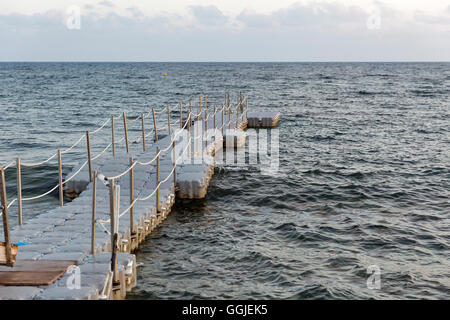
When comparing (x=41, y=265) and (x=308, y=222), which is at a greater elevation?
(x=41, y=265)

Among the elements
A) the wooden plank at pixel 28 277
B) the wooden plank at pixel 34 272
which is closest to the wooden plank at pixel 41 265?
the wooden plank at pixel 34 272

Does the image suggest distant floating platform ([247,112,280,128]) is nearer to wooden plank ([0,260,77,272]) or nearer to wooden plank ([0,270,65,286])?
wooden plank ([0,260,77,272])

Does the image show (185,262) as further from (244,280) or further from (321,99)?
(321,99)

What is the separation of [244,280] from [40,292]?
13.6ft

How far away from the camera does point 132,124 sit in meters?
33.2

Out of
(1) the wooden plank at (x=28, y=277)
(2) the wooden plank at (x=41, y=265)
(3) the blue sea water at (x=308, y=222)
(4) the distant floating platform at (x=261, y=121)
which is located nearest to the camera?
(1) the wooden plank at (x=28, y=277)

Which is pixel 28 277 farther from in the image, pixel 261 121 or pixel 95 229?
pixel 261 121

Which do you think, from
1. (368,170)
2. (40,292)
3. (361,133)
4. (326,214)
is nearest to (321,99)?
(361,133)

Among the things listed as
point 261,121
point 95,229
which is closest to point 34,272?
point 95,229

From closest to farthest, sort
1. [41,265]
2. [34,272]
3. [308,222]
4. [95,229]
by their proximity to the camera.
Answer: [34,272] < [41,265] < [95,229] < [308,222]

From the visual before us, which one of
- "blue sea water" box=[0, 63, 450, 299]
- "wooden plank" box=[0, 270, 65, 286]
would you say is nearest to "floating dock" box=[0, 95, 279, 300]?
"wooden plank" box=[0, 270, 65, 286]

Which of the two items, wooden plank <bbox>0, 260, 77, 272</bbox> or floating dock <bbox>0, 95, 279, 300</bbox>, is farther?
wooden plank <bbox>0, 260, 77, 272</bbox>

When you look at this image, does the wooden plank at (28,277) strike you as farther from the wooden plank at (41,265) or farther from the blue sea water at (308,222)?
the blue sea water at (308,222)

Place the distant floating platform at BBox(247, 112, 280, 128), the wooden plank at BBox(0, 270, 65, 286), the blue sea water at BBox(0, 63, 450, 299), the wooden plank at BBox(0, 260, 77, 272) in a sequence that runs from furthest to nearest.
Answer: the distant floating platform at BBox(247, 112, 280, 128), the blue sea water at BBox(0, 63, 450, 299), the wooden plank at BBox(0, 260, 77, 272), the wooden plank at BBox(0, 270, 65, 286)
